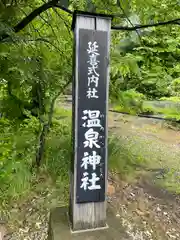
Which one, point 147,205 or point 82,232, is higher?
point 82,232

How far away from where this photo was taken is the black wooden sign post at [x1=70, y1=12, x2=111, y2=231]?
1850 mm

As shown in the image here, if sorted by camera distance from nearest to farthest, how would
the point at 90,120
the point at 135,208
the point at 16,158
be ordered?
1. the point at 90,120
2. the point at 135,208
3. the point at 16,158

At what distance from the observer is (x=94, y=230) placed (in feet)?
6.66

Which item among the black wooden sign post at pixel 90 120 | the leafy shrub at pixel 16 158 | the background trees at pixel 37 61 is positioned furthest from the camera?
the leafy shrub at pixel 16 158

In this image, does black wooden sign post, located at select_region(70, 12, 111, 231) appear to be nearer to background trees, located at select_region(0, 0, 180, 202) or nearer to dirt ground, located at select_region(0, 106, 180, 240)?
dirt ground, located at select_region(0, 106, 180, 240)

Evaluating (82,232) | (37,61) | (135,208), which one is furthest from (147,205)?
(37,61)

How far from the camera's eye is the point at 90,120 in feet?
6.29

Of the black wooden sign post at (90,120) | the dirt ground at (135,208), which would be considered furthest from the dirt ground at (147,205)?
the black wooden sign post at (90,120)

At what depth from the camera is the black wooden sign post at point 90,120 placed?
1.85m

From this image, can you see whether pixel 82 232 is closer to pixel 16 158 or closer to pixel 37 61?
pixel 16 158

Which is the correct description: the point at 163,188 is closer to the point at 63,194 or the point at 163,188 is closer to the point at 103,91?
the point at 63,194

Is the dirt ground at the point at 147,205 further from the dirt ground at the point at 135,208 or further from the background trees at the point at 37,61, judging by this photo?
the background trees at the point at 37,61

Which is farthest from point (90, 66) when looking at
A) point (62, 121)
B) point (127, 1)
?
point (62, 121)

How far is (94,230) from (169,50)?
794 centimetres
